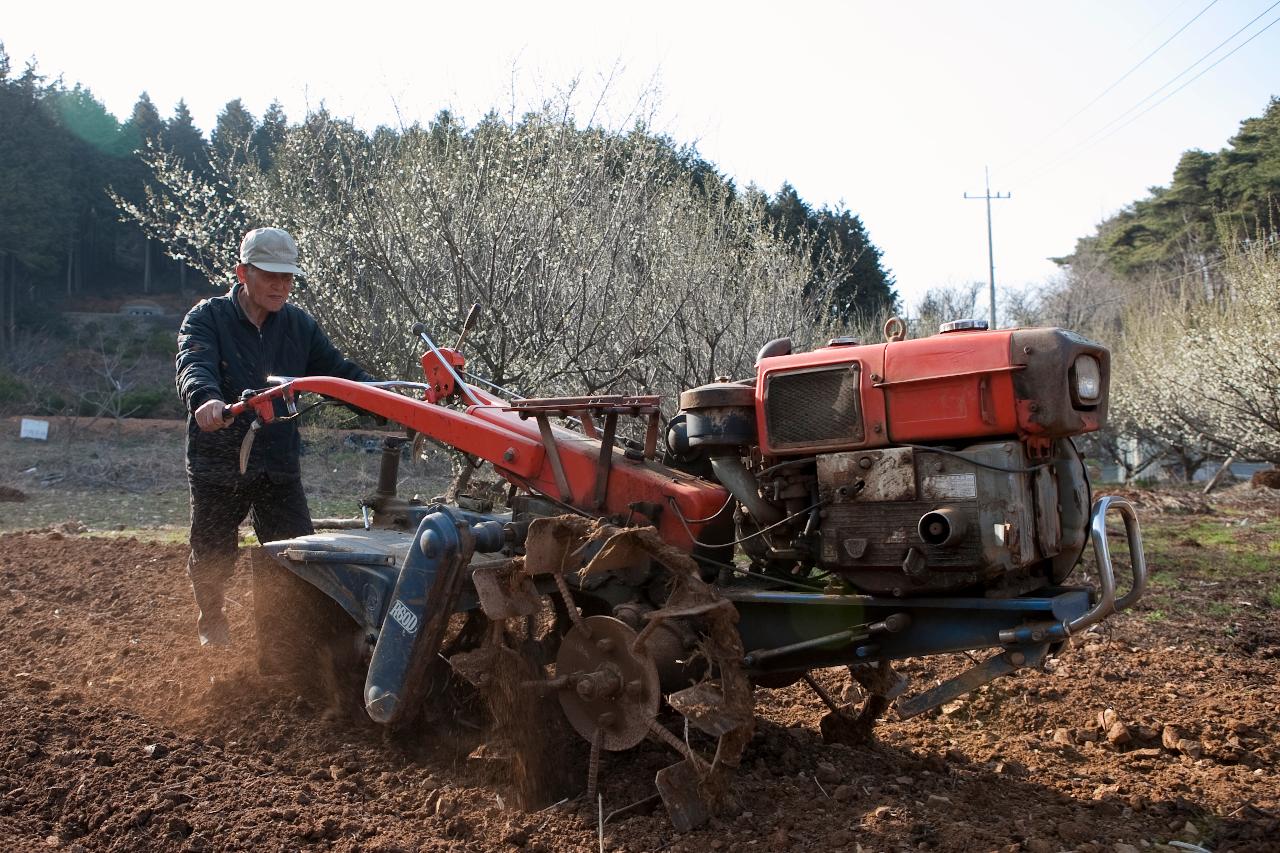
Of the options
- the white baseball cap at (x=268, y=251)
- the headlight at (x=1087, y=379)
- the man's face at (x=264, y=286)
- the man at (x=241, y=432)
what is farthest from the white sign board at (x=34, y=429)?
the headlight at (x=1087, y=379)

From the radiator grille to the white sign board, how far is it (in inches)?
847

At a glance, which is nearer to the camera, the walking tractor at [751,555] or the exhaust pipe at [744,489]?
the walking tractor at [751,555]

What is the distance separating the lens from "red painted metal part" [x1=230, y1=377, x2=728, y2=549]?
4168mm

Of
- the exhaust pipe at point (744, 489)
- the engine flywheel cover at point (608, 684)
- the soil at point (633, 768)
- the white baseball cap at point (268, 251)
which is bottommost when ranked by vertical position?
the soil at point (633, 768)

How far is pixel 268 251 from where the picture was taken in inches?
205

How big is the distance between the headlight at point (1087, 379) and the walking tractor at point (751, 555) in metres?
0.01

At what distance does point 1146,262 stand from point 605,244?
39.9 metres

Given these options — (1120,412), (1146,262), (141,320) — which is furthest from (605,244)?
(1146,262)

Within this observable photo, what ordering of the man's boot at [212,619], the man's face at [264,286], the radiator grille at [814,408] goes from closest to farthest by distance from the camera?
the radiator grille at [814,408] < the man's face at [264,286] < the man's boot at [212,619]

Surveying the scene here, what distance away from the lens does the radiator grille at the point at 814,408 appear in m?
3.87

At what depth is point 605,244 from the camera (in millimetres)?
9516

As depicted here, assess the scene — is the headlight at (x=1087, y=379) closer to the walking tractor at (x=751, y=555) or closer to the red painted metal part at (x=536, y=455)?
the walking tractor at (x=751, y=555)

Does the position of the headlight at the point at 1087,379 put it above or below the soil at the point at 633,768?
above

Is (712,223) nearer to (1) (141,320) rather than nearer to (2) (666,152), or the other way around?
(2) (666,152)
